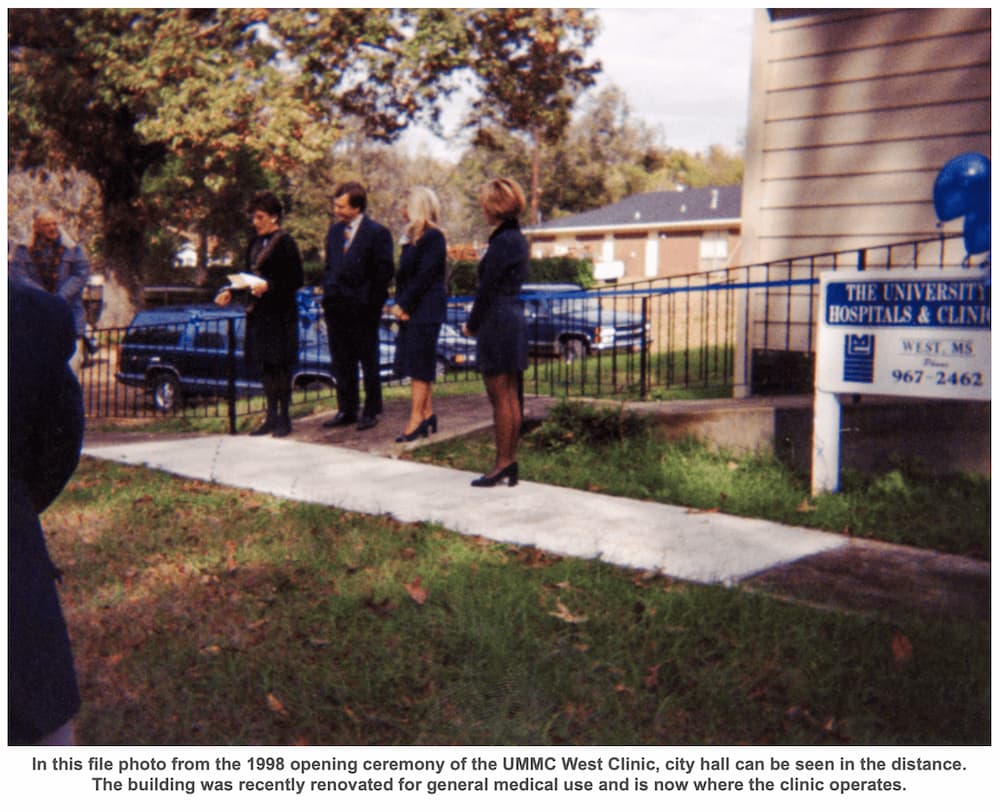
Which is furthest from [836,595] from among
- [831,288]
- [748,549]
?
[831,288]

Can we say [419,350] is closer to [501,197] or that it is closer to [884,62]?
[501,197]

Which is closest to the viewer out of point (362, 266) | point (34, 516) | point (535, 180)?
point (34, 516)

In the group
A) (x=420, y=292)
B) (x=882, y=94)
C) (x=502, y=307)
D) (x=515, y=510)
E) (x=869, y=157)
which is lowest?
(x=515, y=510)

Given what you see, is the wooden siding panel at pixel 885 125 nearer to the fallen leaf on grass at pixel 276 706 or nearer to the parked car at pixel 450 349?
the fallen leaf on grass at pixel 276 706

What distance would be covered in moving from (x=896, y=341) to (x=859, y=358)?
0.23 m

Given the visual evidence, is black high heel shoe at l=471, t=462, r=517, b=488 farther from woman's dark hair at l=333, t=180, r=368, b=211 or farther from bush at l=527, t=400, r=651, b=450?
woman's dark hair at l=333, t=180, r=368, b=211

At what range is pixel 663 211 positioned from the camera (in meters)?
50.3

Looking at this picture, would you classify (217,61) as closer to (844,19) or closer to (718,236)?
(844,19)

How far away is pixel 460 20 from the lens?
21.3 meters

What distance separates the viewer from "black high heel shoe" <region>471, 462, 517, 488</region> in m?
6.22

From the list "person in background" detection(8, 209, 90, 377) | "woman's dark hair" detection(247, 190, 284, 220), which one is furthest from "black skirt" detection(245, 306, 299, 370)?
"person in background" detection(8, 209, 90, 377)

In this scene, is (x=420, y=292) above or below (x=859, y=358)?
above

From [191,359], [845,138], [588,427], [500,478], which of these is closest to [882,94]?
[845,138]

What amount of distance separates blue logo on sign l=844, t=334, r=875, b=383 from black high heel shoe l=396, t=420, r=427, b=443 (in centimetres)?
303
